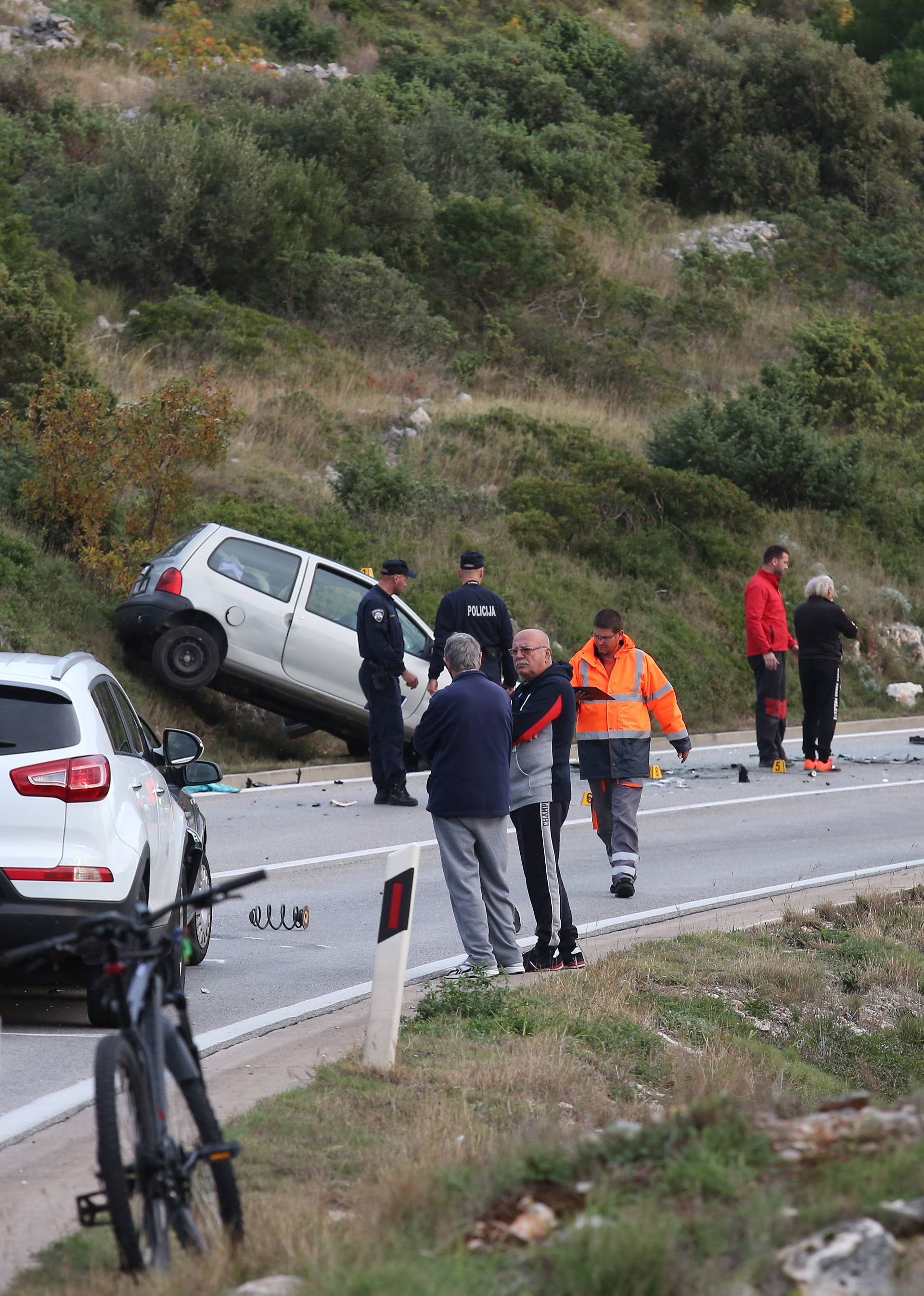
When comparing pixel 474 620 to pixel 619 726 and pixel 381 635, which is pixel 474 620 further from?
pixel 619 726

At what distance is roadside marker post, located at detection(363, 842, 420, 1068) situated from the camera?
21.8ft

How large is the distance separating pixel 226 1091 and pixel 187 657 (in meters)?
10.6

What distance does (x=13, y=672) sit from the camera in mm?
7586

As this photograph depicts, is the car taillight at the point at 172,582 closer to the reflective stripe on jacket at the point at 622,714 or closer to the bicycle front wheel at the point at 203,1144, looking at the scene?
the reflective stripe on jacket at the point at 622,714

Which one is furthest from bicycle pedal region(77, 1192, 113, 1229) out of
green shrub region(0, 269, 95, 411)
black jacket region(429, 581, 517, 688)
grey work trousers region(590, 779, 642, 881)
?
green shrub region(0, 269, 95, 411)

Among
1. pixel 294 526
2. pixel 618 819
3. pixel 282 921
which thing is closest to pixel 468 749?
pixel 282 921

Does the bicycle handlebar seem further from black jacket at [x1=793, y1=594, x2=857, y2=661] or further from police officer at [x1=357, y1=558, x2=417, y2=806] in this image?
black jacket at [x1=793, y1=594, x2=857, y2=661]

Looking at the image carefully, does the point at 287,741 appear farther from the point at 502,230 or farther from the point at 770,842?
the point at 502,230

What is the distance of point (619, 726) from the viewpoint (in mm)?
11297

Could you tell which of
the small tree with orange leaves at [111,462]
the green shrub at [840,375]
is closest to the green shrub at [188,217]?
the green shrub at [840,375]

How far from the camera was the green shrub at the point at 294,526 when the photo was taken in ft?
69.6

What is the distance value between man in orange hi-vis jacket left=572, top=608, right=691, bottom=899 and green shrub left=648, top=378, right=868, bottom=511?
17.6 m

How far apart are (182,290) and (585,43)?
2591cm

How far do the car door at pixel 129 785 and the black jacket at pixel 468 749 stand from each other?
1394mm
